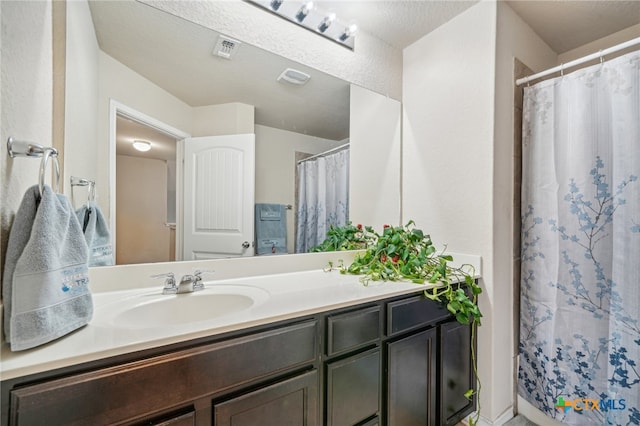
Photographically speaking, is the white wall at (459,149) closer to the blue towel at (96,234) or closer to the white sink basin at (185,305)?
the white sink basin at (185,305)

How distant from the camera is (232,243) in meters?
1.35

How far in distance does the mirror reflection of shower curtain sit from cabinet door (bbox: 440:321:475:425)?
82 centimetres

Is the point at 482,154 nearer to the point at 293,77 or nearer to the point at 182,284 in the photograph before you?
the point at 293,77

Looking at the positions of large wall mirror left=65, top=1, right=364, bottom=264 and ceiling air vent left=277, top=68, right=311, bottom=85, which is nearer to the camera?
large wall mirror left=65, top=1, right=364, bottom=264

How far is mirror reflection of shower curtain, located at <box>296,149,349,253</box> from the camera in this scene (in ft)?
5.13

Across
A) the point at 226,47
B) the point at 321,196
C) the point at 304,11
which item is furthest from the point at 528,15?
the point at 226,47

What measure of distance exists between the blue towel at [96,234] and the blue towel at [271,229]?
62 cm

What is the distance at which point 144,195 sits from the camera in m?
1.14

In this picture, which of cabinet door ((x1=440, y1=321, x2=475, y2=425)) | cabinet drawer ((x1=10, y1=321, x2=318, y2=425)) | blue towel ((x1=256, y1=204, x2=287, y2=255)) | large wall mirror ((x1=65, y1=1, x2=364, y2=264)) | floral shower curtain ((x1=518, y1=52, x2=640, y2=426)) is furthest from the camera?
blue towel ((x1=256, y1=204, x2=287, y2=255))

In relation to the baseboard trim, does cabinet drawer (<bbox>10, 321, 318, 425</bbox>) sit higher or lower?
higher

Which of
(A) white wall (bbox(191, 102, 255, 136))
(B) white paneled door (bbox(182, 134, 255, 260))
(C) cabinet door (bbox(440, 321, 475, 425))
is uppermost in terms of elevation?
(A) white wall (bbox(191, 102, 255, 136))

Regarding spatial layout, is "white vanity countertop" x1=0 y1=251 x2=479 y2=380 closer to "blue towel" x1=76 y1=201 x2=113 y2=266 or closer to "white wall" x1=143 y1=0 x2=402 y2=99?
"blue towel" x1=76 y1=201 x2=113 y2=266

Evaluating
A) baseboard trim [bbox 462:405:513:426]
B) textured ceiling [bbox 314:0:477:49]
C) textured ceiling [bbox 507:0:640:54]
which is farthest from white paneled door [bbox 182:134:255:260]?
textured ceiling [bbox 507:0:640:54]

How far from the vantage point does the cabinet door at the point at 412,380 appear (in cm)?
111
